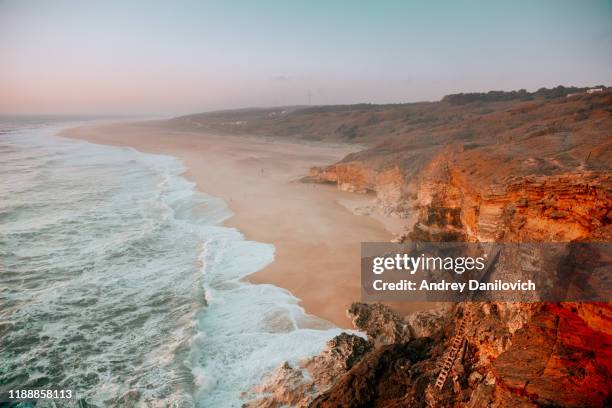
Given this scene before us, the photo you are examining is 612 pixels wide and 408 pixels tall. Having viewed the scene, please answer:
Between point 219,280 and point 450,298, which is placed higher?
point 450,298

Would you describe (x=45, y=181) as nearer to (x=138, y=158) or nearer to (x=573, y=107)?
(x=138, y=158)

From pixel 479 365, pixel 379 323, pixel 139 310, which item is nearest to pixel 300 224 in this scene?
pixel 139 310

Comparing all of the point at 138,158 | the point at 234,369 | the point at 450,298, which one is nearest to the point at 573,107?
the point at 450,298

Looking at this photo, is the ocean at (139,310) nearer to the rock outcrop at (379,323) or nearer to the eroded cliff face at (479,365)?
the rock outcrop at (379,323)

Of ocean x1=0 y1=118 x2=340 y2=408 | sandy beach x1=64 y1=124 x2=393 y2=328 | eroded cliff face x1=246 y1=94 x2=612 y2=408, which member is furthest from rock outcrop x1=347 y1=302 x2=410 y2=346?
ocean x1=0 y1=118 x2=340 y2=408

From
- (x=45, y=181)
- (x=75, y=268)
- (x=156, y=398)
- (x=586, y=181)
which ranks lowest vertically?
(x=156, y=398)

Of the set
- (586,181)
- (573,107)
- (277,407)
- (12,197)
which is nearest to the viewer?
(586,181)

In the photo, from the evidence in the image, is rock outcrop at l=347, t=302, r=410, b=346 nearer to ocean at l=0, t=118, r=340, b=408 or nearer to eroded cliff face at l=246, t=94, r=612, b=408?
eroded cliff face at l=246, t=94, r=612, b=408
